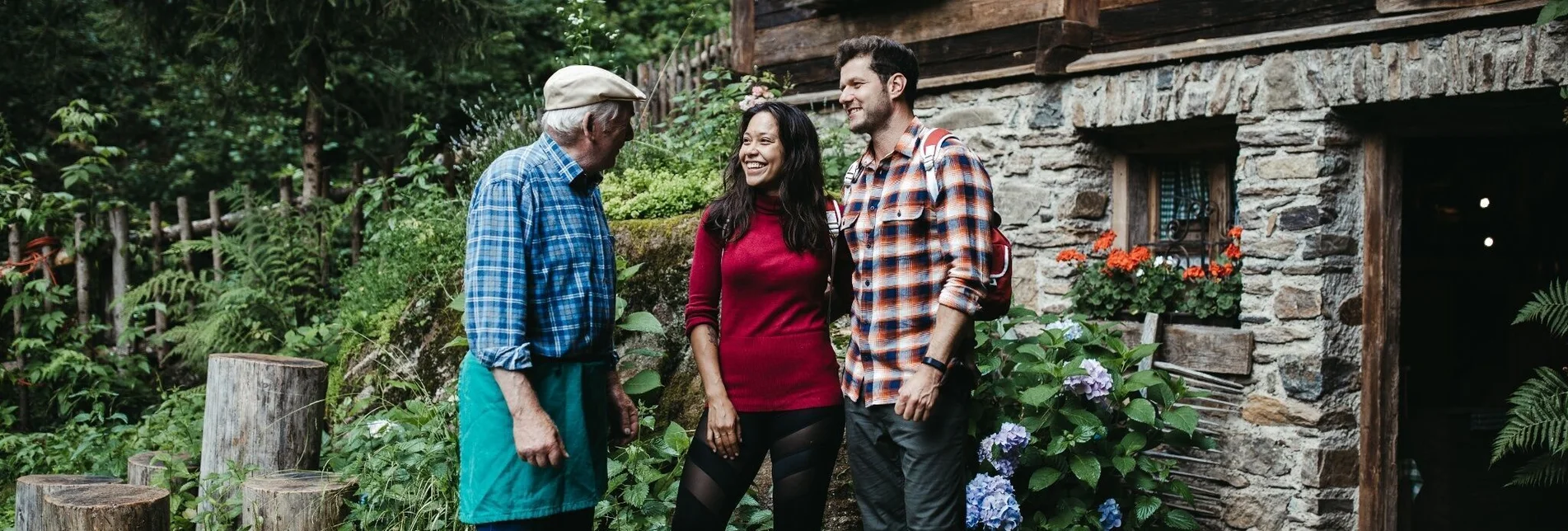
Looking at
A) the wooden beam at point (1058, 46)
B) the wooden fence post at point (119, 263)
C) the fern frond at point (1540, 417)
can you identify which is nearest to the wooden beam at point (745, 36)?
the wooden beam at point (1058, 46)

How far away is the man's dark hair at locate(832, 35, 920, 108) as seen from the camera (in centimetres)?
289

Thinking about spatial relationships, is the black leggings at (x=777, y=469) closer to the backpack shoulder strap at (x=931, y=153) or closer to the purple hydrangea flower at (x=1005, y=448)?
the backpack shoulder strap at (x=931, y=153)

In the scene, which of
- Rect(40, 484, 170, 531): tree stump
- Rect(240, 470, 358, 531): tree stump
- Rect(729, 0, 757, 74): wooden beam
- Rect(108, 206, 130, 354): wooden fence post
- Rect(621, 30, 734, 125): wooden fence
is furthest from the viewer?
Rect(621, 30, 734, 125): wooden fence

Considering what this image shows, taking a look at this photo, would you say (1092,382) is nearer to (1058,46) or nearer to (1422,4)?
(1422,4)

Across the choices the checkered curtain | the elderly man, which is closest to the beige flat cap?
the elderly man

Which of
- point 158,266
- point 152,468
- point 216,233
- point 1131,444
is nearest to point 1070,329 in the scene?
point 1131,444

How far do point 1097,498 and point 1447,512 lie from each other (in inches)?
160

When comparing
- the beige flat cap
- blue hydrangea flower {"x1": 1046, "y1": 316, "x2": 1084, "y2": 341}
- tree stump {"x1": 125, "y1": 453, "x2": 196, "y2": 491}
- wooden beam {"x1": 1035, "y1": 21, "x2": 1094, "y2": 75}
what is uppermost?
wooden beam {"x1": 1035, "y1": 21, "x2": 1094, "y2": 75}

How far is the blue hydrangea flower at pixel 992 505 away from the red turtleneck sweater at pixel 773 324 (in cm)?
96

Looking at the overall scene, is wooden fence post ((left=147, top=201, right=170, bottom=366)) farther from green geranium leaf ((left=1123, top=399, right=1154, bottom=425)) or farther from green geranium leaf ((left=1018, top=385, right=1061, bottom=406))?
green geranium leaf ((left=1123, top=399, right=1154, bottom=425))

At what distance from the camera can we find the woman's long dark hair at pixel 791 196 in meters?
2.95

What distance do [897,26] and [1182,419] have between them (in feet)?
12.8

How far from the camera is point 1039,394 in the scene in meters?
3.80

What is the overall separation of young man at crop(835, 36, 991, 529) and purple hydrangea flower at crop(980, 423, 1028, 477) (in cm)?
87
